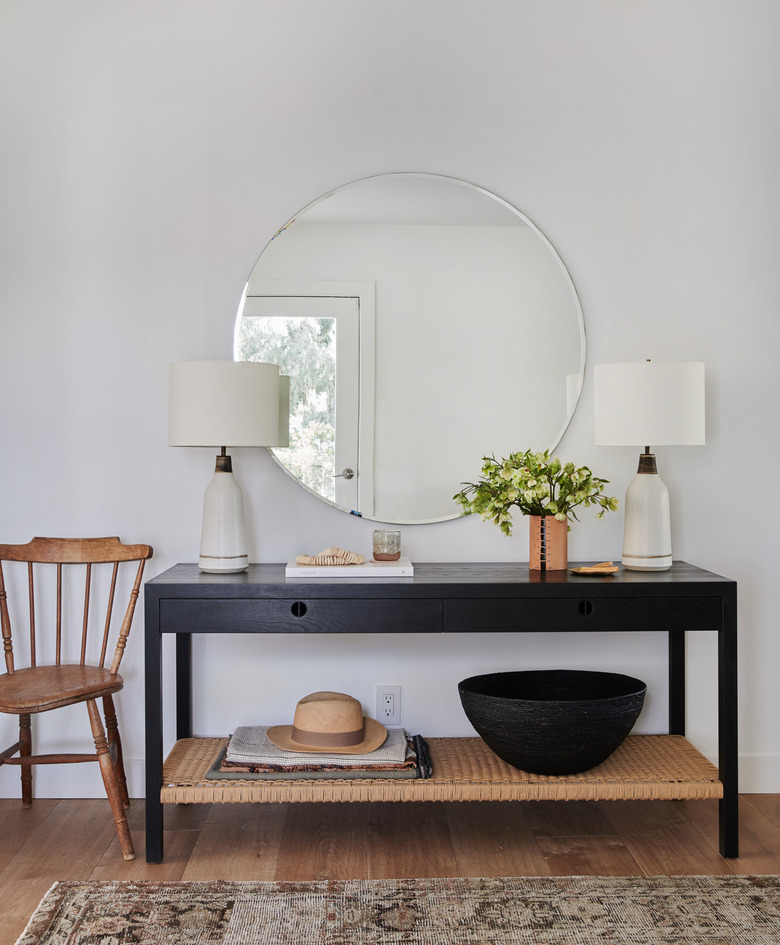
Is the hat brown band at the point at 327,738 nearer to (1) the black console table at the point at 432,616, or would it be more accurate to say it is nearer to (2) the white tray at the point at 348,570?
(1) the black console table at the point at 432,616

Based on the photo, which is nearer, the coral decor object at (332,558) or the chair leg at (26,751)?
the coral decor object at (332,558)

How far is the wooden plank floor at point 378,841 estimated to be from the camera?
218 cm

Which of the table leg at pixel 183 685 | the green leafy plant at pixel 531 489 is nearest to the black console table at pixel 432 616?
the green leafy plant at pixel 531 489

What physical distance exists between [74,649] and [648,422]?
1.85 m

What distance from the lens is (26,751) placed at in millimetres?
2578

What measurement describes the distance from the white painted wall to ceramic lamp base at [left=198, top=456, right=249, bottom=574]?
0.21 metres

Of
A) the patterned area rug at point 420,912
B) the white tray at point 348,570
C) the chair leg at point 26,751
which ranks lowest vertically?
the patterned area rug at point 420,912

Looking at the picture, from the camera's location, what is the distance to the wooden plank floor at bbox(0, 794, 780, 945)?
2.18 meters

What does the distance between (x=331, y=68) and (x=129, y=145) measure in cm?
67

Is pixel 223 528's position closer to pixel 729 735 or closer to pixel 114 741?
A: pixel 114 741

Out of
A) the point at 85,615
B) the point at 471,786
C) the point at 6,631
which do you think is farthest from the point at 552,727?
the point at 6,631

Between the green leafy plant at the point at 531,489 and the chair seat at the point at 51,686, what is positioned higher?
the green leafy plant at the point at 531,489

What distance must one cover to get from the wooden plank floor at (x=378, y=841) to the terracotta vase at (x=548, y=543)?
0.75m

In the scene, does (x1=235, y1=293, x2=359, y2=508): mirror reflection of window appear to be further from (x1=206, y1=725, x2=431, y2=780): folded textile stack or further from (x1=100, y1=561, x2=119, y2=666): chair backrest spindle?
(x1=206, y1=725, x2=431, y2=780): folded textile stack
